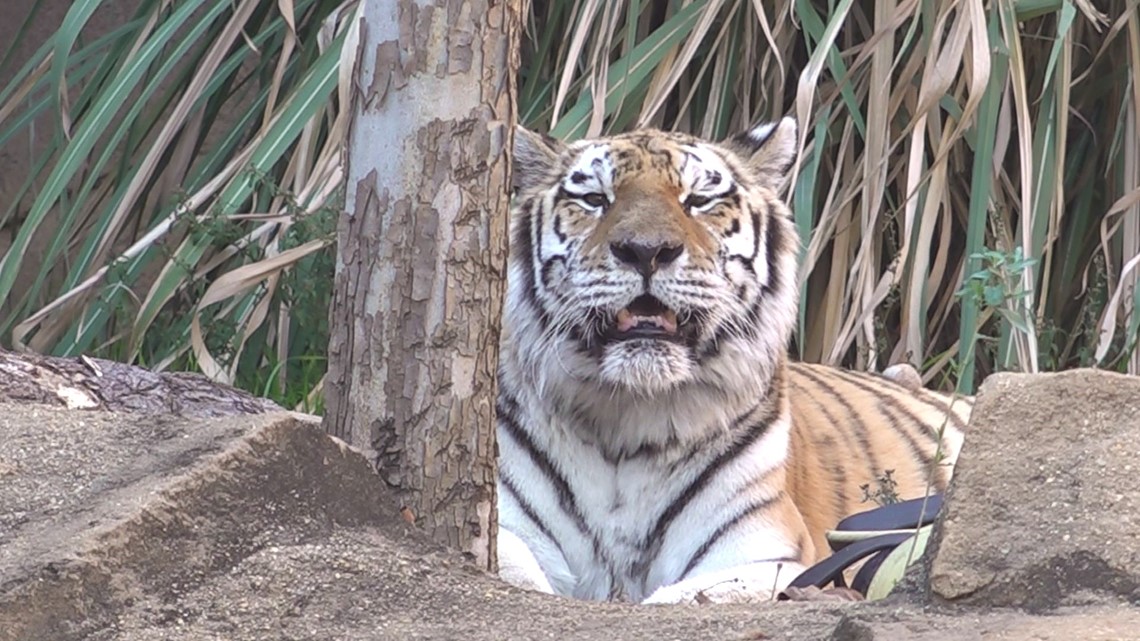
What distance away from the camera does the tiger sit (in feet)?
10.5

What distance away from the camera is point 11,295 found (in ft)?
18.5

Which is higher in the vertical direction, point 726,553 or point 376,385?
point 376,385

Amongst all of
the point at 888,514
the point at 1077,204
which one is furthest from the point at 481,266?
the point at 1077,204

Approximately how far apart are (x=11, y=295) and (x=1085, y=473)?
14.4ft

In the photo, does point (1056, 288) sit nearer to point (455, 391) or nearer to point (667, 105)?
point (667, 105)

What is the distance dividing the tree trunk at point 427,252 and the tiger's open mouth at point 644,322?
0.91 meters

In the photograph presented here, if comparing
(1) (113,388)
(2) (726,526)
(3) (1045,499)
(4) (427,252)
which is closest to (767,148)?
(2) (726,526)

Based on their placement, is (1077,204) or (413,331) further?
(1077,204)

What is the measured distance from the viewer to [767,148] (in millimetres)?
3598

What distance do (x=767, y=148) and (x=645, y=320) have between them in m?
0.57

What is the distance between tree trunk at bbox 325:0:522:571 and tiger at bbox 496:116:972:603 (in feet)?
2.64

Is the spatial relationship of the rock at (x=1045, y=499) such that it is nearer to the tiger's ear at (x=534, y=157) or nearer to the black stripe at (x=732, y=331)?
the black stripe at (x=732, y=331)

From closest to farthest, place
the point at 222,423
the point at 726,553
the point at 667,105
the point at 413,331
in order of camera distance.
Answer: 1. the point at 222,423
2. the point at 413,331
3. the point at 726,553
4. the point at 667,105

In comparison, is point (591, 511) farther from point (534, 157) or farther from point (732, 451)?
point (534, 157)
